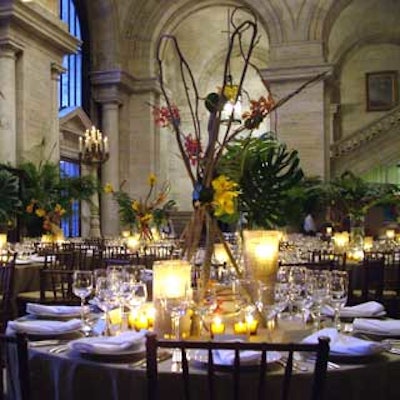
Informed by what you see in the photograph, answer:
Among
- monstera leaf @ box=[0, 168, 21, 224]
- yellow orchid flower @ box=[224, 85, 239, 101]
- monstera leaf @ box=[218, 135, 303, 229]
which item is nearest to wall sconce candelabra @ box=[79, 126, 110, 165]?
monstera leaf @ box=[0, 168, 21, 224]

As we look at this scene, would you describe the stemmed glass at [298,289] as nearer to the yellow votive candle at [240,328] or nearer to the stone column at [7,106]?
the yellow votive candle at [240,328]

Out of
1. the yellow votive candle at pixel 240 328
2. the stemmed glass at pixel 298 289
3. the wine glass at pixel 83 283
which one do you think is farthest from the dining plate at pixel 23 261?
the yellow votive candle at pixel 240 328

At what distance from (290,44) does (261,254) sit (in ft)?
51.4

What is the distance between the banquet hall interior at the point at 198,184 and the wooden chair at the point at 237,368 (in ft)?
0.06

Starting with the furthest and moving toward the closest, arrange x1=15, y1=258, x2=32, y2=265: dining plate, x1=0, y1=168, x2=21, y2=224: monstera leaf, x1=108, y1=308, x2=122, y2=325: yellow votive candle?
x1=0, y1=168, x2=21, y2=224: monstera leaf
x1=15, y1=258, x2=32, y2=265: dining plate
x1=108, y1=308, x2=122, y2=325: yellow votive candle

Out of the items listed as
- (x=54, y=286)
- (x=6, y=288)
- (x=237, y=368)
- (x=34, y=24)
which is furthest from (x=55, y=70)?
(x=237, y=368)

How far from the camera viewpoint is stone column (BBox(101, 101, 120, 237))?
20.2m

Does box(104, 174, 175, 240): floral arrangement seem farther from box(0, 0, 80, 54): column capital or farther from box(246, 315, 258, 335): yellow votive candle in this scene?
box(246, 315, 258, 335): yellow votive candle

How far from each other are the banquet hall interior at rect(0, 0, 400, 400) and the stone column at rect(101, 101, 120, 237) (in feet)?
0.17

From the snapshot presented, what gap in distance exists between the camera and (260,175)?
13.4ft

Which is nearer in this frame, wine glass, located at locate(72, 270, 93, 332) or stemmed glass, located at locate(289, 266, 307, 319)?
stemmed glass, located at locate(289, 266, 307, 319)

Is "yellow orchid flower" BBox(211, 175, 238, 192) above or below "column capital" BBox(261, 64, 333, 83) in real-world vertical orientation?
below

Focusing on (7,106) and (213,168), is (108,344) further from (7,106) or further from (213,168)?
(7,106)

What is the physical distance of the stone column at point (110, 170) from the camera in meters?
20.2
